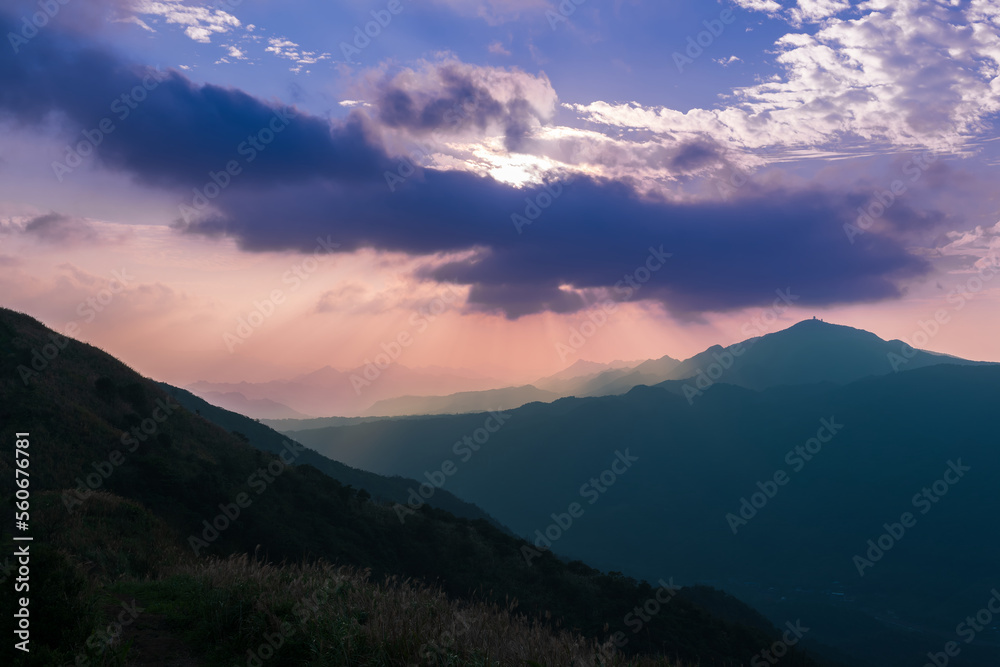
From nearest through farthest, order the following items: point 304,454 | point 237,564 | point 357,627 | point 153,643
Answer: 1. point 357,627
2. point 153,643
3. point 237,564
4. point 304,454

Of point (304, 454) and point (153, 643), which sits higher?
point (153, 643)

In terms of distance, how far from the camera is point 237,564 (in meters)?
11.3

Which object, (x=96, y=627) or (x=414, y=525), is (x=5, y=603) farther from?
(x=414, y=525)

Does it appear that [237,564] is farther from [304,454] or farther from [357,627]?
[304,454]

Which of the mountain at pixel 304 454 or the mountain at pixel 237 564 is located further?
the mountain at pixel 304 454

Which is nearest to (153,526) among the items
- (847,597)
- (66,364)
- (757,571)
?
(66,364)

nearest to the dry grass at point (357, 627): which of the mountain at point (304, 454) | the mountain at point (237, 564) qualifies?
the mountain at point (237, 564)

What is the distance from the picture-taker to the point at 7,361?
3716 centimetres

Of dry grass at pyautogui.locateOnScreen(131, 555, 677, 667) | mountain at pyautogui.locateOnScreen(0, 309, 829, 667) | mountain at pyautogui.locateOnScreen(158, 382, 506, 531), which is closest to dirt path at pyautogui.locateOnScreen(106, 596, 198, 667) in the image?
mountain at pyautogui.locateOnScreen(0, 309, 829, 667)

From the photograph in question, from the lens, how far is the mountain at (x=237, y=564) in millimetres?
7426

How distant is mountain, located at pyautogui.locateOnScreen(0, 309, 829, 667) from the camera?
24.4 feet

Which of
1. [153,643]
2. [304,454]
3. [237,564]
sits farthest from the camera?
[304,454]

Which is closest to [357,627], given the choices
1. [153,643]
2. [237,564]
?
[153,643]

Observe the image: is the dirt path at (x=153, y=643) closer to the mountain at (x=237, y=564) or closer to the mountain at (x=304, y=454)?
the mountain at (x=237, y=564)
